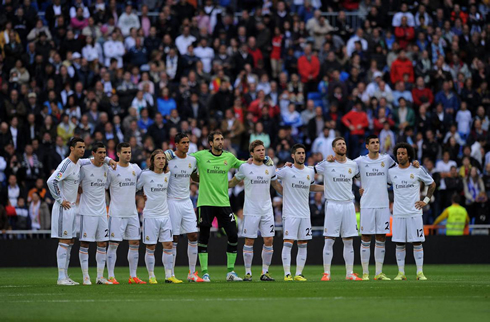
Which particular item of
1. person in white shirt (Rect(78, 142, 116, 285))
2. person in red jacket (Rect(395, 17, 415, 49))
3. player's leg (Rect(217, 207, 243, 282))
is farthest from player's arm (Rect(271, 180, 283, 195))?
person in red jacket (Rect(395, 17, 415, 49))

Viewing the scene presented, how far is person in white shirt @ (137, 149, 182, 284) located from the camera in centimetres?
1850

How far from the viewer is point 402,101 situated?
102 ft

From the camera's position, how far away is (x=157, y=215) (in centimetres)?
1856

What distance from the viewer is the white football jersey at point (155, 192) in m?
18.6

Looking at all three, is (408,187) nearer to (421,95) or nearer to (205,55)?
(421,95)

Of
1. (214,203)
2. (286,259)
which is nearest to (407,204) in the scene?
(286,259)

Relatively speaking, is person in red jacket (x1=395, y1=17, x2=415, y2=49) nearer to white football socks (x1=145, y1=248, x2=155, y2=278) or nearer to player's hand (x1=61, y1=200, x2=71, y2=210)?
white football socks (x1=145, y1=248, x2=155, y2=278)

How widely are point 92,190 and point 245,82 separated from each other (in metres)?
13.8

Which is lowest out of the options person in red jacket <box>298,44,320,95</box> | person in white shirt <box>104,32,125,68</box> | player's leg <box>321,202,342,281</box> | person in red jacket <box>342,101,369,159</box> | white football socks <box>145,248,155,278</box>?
white football socks <box>145,248,155,278</box>

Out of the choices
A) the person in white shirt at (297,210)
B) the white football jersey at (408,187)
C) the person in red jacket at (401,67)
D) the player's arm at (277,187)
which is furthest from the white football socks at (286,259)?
the person in red jacket at (401,67)

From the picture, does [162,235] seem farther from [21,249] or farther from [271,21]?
[271,21]

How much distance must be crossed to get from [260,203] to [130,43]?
15.3 m

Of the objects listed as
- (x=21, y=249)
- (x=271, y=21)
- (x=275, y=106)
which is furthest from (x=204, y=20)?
(x=21, y=249)

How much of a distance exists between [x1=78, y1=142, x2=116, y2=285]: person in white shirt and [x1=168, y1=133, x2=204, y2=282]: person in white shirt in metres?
1.46
